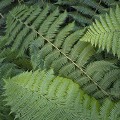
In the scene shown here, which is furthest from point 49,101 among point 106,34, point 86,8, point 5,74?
point 86,8

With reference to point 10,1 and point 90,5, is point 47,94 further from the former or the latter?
point 10,1

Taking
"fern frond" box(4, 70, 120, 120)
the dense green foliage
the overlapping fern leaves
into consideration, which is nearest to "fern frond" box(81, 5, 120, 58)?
the dense green foliage

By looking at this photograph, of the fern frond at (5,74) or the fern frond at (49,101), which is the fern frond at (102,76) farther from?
the fern frond at (5,74)

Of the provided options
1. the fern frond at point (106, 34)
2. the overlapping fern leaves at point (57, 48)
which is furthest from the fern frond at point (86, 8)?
the fern frond at point (106, 34)

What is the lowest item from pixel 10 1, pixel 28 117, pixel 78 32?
pixel 28 117

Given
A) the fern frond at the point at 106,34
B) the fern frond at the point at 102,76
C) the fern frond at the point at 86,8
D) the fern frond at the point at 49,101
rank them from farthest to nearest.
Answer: the fern frond at the point at 86,8 → the fern frond at the point at 102,76 → the fern frond at the point at 106,34 → the fern frond at the point at 49,101

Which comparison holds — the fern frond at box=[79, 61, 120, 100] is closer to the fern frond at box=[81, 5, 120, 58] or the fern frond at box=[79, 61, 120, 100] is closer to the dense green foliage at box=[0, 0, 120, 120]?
the dense green foliage at box=[0, 0, 120, 120]

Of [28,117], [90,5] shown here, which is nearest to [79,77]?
[28,117]

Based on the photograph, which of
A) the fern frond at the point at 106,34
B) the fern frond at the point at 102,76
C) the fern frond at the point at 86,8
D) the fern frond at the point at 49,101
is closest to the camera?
the fern frond at the point at 49,101

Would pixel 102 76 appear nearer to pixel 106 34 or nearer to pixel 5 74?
pixel 106 34
